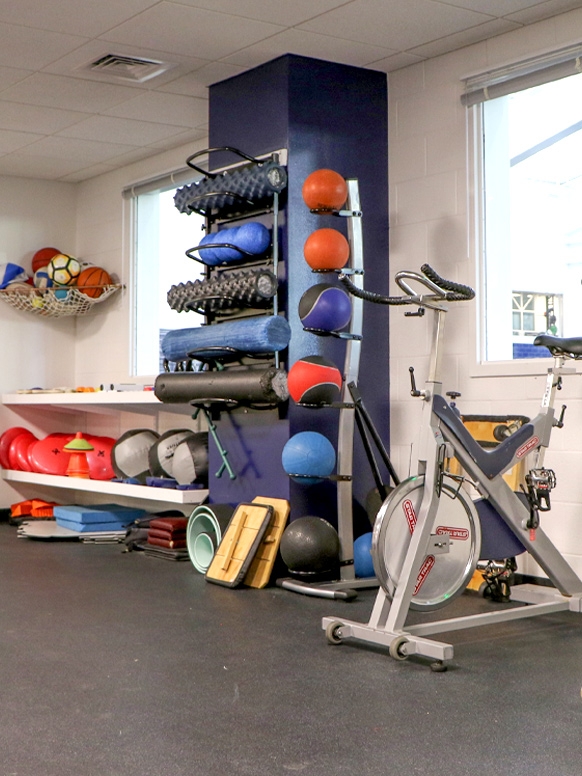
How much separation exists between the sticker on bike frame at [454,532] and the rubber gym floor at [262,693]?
422mm

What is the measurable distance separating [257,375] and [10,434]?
361cm

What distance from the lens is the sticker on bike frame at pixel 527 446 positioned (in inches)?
158

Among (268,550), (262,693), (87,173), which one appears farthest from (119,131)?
(262,693)

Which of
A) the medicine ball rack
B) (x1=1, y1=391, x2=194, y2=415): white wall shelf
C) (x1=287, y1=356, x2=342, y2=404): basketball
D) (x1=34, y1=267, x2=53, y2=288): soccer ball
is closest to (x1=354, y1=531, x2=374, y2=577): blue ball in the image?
the medicine ball rack

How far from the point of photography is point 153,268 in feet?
25.6

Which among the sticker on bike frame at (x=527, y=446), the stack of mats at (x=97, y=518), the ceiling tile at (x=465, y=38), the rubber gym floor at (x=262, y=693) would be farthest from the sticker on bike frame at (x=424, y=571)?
the stack of mats at (x=97, y=518)

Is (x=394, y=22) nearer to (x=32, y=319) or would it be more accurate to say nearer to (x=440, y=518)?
(x=440, y=518)

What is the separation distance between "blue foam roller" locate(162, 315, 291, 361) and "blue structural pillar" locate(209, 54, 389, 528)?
0.18 metres

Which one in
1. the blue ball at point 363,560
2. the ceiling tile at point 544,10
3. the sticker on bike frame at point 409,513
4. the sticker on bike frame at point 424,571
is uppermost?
the ceiling tile at point 544,10

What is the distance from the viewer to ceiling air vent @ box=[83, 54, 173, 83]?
5383 millimetres

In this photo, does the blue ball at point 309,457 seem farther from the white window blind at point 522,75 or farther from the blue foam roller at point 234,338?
the white window blind at point 522,75

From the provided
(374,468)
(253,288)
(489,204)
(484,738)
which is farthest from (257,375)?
(484,738)

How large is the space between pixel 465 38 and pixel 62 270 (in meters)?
3.92

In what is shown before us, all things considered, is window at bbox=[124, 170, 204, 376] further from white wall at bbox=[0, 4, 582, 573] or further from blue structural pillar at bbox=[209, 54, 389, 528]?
blue structural pillar at bbox=[209, 54, 389, 528]
